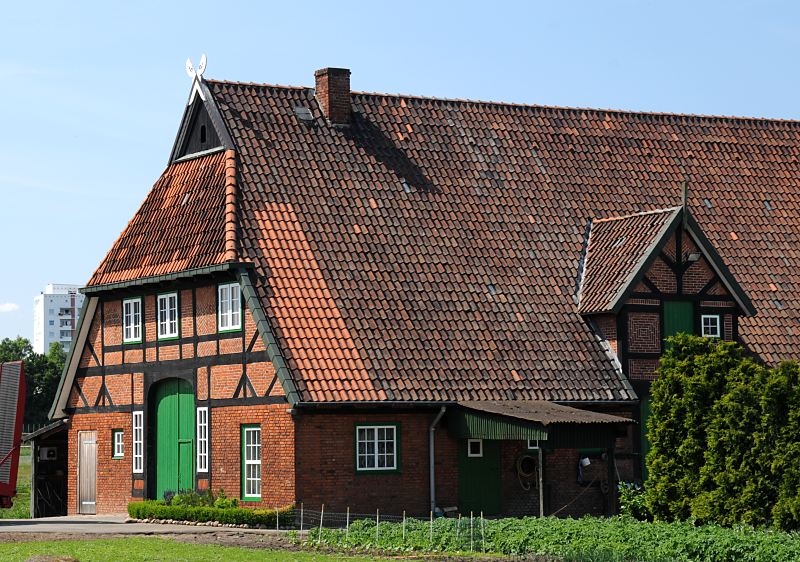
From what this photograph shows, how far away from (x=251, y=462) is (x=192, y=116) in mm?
9642

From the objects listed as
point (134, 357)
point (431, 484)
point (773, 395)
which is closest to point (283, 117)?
point (134, 357)

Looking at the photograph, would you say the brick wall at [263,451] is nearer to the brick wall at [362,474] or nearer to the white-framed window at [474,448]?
the brick wall at [362,474]

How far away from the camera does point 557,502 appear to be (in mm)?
36188

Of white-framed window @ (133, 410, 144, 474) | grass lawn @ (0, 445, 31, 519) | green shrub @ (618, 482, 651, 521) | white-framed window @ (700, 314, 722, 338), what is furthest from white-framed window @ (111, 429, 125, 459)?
white-framed window @ (700, 314, 722, 338)

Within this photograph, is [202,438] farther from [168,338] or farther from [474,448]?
[474,448]

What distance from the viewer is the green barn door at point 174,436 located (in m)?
37.7

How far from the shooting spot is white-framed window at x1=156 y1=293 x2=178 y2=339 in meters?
38.1

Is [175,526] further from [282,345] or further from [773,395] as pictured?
[773,395]

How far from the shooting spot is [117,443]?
4031 cm

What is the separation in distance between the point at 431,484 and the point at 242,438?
4.44m

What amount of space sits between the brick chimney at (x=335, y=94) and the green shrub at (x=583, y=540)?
13.1m

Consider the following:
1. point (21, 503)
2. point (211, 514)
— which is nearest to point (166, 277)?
point (211, 514)

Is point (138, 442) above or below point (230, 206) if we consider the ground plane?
below

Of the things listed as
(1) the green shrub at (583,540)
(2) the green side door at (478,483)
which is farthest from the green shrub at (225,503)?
(1) the green shrub at (583,540)
